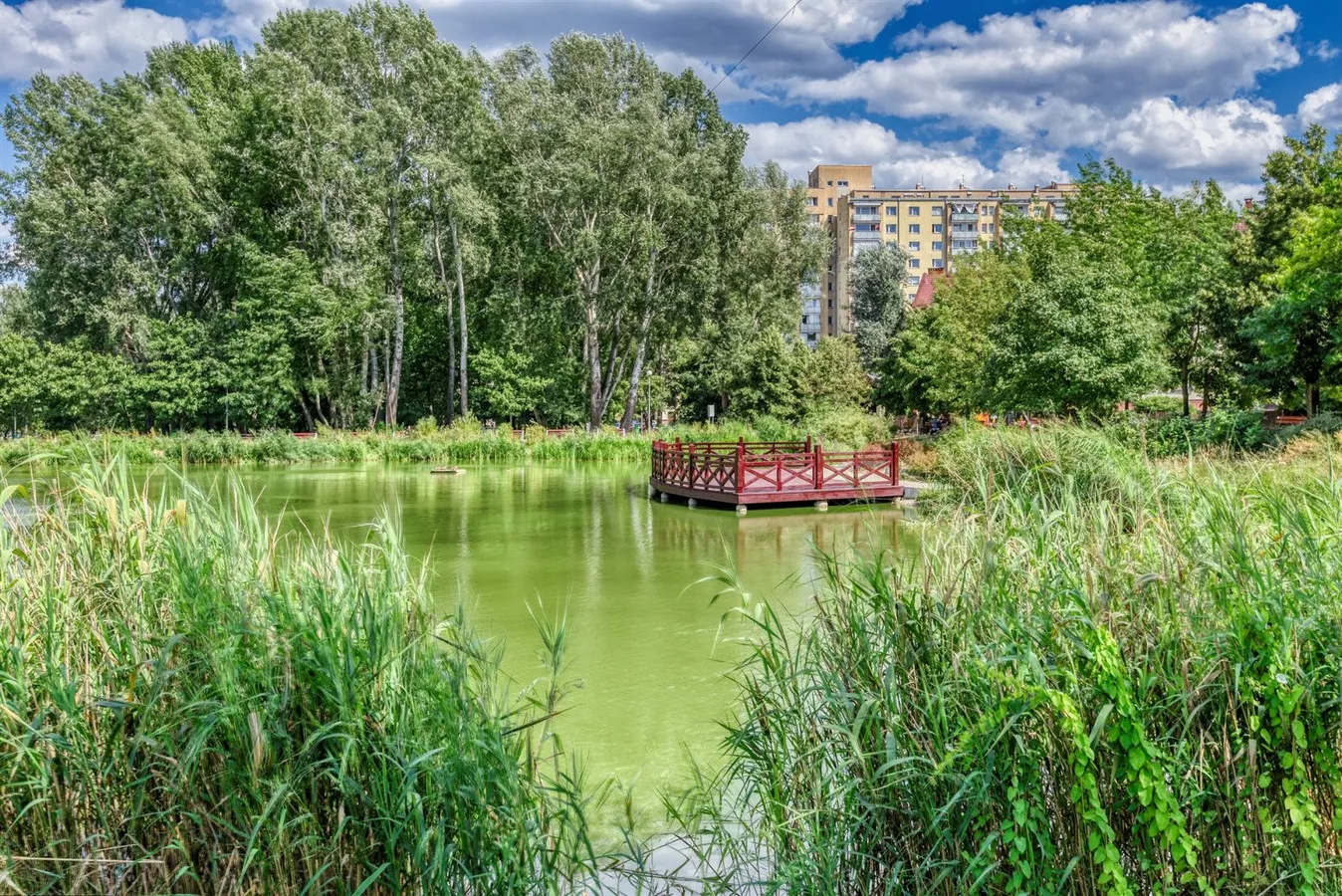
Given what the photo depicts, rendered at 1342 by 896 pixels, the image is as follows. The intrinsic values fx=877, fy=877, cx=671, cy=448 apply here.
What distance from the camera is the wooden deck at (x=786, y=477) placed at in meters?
15.8

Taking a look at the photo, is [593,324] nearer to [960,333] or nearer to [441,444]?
[441,444]

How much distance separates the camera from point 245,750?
2.61 meters

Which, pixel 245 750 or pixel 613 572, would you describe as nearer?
pixel 245 750

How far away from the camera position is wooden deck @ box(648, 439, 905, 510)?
1578cm

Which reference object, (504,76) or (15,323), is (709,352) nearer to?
(504,76)

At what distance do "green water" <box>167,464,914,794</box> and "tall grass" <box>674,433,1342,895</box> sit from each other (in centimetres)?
63

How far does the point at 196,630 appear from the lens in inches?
115

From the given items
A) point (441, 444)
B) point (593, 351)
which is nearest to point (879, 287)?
point (593, 351)

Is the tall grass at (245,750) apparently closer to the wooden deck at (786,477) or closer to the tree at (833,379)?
the wooden deck at (786,477)

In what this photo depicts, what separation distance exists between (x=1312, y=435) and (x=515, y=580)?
1007 cm

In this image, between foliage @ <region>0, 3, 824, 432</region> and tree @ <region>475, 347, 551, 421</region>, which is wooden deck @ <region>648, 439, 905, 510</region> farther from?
tree @ <region>475, 347, 551, 421</region>

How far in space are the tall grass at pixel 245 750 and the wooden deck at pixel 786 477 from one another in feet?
41.8

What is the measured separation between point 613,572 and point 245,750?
7275 mm

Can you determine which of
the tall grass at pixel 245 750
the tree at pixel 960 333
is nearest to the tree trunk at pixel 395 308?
the tree at pixel 960 333
